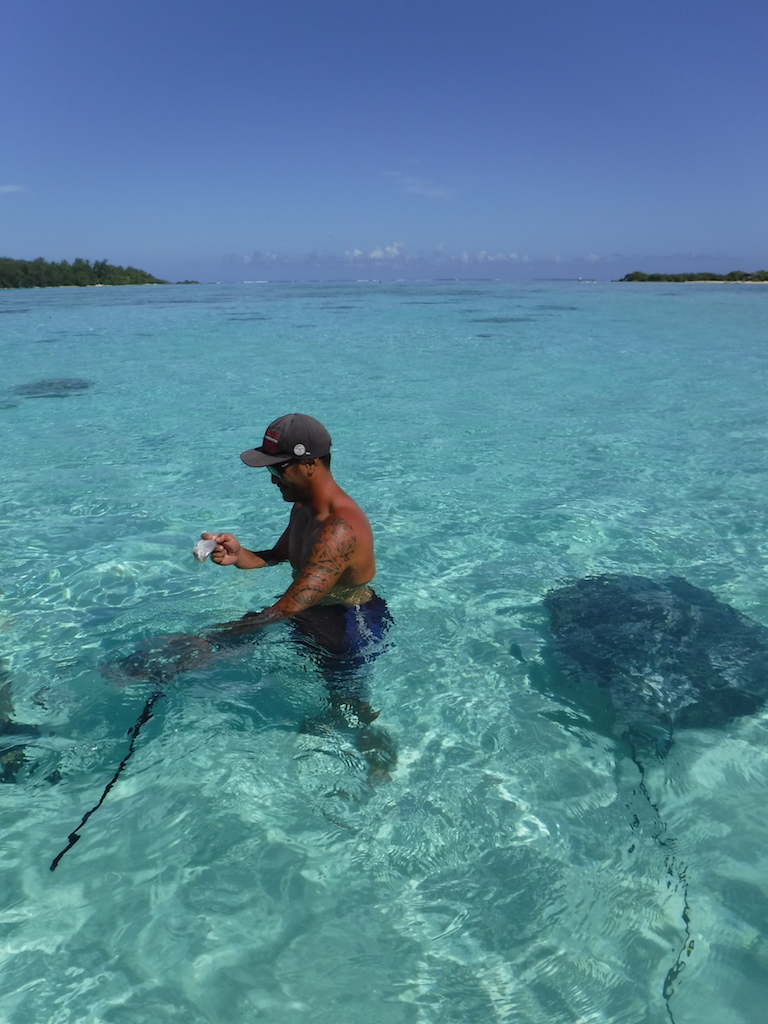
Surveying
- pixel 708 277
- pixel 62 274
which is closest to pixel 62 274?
pixel 62 274

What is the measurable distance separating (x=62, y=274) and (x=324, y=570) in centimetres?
10922

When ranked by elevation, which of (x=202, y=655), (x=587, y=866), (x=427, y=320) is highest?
(x=427, y=320)

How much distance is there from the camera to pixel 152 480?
855 centimetres

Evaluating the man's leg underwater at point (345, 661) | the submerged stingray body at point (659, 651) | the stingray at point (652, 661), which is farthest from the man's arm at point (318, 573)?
the submerged stingray body at point (659, 651)

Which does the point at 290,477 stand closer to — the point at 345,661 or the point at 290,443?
the point at 290,443

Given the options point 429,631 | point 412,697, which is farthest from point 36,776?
point 429,631

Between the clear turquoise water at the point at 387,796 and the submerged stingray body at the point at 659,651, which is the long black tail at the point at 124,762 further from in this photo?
the submerged stingray body at the point at 659,651

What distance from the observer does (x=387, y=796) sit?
3316mm

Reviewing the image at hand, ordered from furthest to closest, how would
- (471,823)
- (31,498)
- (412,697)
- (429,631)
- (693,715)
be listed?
(31,498)
(429,631)
(412,697)
(693,715)
(471,823)

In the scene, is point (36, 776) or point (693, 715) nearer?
point (36, 776)

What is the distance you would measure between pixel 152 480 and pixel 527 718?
20.1 ft

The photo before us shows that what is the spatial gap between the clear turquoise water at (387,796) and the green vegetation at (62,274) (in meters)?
95.2

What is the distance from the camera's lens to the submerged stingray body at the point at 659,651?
397 centimetres

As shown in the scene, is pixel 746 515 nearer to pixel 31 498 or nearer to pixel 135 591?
pixel 135 591
